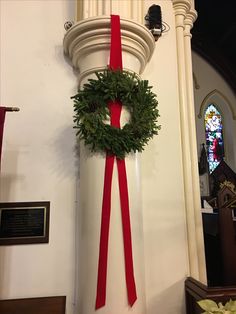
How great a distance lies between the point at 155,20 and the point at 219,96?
514cm

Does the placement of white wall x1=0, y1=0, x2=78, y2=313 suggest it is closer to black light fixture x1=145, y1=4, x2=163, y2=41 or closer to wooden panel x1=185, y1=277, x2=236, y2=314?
black light fixture x1=145, y1=4, x2=163, y2=41

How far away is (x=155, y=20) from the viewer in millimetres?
1980

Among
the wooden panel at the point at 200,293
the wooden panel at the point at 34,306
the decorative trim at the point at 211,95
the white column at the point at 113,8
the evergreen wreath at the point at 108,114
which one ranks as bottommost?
the wooden panel at the point at 34,306

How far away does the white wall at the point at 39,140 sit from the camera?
1687 millimetres

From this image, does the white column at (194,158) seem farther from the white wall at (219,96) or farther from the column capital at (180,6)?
the white wall at (219,96)

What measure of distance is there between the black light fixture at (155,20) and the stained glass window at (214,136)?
15.4 ft

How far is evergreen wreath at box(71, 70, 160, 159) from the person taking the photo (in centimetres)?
155

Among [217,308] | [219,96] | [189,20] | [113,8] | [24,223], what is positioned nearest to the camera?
[217,308]

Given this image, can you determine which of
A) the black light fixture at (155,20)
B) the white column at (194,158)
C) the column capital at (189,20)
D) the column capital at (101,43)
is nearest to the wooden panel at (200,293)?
the white column at (194,158)

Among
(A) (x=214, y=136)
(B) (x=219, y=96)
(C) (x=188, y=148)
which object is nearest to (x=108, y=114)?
(C) (x=188, y=148)

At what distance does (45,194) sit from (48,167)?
6.4 inches

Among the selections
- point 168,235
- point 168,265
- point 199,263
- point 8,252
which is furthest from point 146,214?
point 8,252

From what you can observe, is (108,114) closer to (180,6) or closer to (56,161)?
(56,161)

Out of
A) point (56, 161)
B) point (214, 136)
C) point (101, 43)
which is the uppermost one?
point (214, 136)
